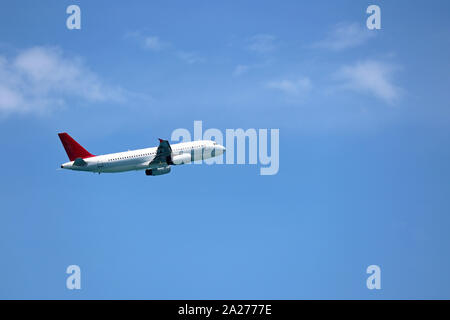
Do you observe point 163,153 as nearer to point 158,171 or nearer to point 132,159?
point 158,171

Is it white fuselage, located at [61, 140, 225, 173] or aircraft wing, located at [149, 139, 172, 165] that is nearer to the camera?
white fuselage, located at [61, 140, 225, 173]

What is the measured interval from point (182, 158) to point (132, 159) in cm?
1227

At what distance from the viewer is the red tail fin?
150750 millimetres

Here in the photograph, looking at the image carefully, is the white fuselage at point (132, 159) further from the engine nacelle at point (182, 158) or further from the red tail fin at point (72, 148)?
the red tail fin at point (72, 148)

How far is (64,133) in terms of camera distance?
152 meters

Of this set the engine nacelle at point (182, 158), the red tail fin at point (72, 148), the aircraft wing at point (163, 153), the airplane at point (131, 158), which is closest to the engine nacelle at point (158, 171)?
the airplane at point (131, 158)

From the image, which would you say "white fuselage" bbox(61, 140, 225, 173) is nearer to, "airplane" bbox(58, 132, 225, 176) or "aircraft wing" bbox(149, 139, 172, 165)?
"airplane" bbox(58, 132, 225, 176)

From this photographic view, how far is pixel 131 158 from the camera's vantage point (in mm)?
150875

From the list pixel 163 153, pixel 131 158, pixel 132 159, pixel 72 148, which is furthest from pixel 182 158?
pixel 72 148

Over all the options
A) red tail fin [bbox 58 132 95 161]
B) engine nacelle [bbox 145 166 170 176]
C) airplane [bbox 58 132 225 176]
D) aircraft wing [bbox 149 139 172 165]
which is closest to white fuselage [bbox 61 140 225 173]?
airplane [bbox 58 132 225 176]

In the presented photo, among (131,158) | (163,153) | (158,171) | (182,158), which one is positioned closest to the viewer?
(131,158)

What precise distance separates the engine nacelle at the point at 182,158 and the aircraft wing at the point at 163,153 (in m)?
1.70
